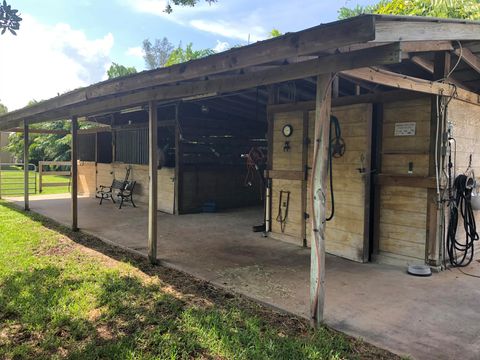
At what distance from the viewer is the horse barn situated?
2725mm

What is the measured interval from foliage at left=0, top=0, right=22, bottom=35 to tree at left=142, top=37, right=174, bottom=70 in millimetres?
46411

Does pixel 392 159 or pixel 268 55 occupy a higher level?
pixel 268 55

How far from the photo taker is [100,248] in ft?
16.9

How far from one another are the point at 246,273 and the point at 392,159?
6.85ft

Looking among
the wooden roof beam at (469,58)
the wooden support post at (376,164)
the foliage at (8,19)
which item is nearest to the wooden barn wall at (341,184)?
the wooden support post at (376,164)

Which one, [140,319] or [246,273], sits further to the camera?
[246,273]

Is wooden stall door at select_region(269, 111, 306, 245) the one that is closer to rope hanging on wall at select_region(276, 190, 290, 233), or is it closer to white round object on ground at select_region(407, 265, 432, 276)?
rope hanging on wall at select_region(276, 190, 290, 233)

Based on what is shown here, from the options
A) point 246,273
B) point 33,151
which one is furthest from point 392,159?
point 33,151

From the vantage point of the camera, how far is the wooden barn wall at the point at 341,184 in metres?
4.46

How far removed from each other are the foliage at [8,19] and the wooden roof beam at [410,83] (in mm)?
2383

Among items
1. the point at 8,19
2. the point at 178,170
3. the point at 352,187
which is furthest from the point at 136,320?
the point at 178,170

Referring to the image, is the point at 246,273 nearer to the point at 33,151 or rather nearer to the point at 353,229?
the point at 353,229

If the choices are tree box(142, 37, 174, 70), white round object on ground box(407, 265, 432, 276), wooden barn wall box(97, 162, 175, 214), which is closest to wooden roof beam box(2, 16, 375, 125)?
white round object on ground box(407, 265, 432, 276)

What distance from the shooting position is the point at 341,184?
4676 mm
